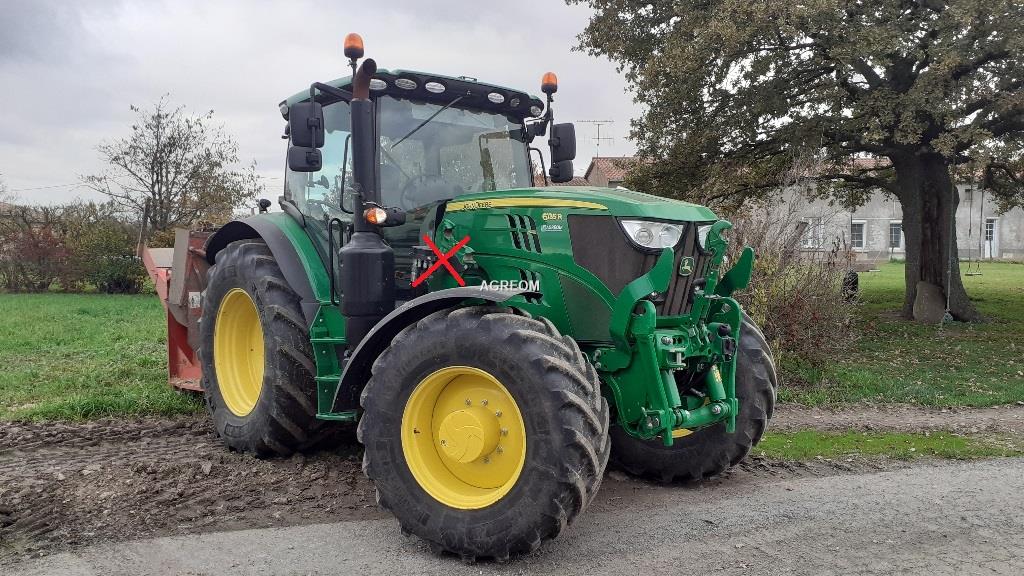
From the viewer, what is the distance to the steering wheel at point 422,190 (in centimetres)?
525

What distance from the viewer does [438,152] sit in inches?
213

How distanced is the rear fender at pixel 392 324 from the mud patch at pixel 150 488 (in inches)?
28.3

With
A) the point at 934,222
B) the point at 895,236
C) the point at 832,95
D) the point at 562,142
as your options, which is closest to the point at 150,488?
the point at 562,142

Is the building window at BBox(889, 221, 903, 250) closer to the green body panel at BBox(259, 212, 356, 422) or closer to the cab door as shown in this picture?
the cab door

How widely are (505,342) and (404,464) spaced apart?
34.9 inches

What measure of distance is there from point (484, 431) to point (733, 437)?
1910 millimetres

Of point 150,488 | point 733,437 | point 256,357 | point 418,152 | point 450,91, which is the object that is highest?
point 450,91

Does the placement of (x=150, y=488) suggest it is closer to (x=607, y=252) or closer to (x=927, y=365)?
(x=607, y=252)

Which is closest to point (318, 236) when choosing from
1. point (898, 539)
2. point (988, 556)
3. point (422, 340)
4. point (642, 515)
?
point (422, 340)

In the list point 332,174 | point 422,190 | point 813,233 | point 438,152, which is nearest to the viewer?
point 422,190

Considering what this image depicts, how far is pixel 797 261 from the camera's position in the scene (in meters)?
9.43

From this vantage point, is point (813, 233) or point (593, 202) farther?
point (813, 233)

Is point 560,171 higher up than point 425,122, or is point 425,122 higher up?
point 425,122

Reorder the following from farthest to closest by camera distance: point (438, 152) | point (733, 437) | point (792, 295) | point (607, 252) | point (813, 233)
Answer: point (813, 233) < point (792, 295) < point (438, 152) < point (733, 437) < point (607, 252)
